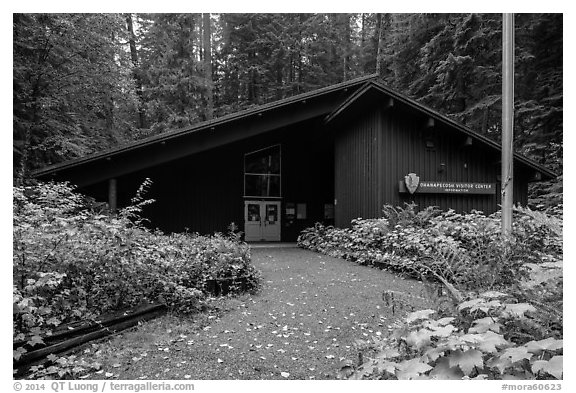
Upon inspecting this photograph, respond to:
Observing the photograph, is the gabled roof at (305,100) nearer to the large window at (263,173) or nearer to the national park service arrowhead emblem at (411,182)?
the national park service arrowhead emblem at (411,182)

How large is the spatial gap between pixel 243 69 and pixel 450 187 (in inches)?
588

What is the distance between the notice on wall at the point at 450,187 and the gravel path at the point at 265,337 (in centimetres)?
595

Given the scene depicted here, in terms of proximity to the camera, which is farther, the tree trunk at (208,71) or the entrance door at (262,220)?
the tree trunk at (208,71)

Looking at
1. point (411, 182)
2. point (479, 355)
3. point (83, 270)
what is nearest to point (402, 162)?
point (411, 182)

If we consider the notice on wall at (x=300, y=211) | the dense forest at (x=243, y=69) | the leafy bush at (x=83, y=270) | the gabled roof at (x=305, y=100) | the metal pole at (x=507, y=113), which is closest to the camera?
the leafy bush at (x=83, y=270)

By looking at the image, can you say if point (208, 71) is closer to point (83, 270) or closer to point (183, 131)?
point (183, 131)

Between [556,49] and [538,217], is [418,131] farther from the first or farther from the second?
[538,217]

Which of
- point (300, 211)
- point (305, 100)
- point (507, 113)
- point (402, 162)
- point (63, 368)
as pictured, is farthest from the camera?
point (300, 211)

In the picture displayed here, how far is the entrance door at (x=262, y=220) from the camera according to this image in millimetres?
15664

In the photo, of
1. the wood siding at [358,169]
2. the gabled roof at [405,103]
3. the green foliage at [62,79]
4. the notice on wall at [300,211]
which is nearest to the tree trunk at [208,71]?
the green foliage at [62,79]

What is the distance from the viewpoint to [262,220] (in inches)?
627

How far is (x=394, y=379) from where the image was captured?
92.3 inches

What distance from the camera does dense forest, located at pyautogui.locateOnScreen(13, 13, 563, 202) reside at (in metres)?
11.5
